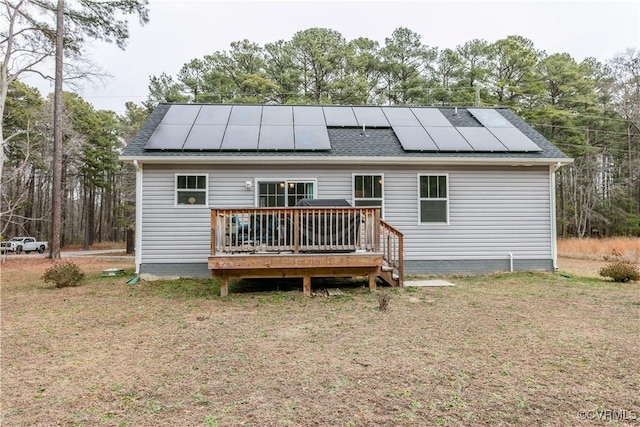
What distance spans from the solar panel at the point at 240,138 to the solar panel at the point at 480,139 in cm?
556

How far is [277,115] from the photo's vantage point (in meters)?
10.1

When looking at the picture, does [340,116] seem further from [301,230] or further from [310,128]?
[301,230]

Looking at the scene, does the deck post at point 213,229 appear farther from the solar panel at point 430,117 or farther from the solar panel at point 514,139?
the solar panel at point 514,139

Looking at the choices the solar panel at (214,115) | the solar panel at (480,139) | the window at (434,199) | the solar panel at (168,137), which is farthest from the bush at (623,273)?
the solar panel at (168,137)

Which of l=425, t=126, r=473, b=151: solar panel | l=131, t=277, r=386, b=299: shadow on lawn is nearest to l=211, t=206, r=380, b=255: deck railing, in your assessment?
l=131, t=277, r=386, b=299: shadow on lawn

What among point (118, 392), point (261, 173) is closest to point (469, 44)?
point (261, 173)

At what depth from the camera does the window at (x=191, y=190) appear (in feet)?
26.7

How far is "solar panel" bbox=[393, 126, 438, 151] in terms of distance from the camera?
856cm

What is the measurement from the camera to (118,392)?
2768 millimetres

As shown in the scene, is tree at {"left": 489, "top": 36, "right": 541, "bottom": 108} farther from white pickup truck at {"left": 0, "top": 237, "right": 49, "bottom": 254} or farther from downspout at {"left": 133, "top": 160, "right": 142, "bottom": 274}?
white pickup truck at {"left": 0, "top": 237, "right": 49, "bottom": 254}

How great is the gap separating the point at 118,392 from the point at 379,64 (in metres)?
23.4

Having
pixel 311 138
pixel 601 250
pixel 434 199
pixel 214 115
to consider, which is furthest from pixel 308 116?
pixel 601 250

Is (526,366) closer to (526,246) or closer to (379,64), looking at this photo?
(526,246)

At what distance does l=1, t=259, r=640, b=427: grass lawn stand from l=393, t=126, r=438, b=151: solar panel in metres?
3.85
